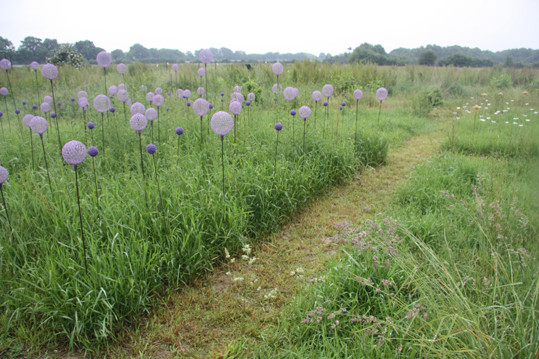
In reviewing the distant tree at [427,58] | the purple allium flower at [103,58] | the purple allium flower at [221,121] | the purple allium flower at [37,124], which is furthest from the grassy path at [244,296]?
the distant tree at [427,58]

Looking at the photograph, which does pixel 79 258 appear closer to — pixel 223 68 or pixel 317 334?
pixel 317 334

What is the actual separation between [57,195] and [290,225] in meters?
1.88

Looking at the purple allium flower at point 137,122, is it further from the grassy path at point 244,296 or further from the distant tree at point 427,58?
the distant tree at point 427,58

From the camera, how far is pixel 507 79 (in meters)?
9.52

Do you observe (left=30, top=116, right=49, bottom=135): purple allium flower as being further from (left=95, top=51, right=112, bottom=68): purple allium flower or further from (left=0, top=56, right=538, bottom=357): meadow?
(left=95, top=51, right=112, bottom=68): purple allium flower

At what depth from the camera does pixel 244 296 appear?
78.2 inches

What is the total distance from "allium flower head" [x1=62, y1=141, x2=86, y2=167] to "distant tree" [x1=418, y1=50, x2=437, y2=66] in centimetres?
1449

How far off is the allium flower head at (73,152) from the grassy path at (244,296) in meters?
0.97

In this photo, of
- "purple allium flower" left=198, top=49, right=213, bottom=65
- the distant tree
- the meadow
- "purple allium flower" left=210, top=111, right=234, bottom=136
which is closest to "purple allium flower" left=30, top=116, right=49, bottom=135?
the meadow

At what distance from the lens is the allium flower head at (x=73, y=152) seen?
5.59 ft

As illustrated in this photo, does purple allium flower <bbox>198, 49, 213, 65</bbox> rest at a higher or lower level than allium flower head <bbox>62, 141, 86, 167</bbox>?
higher

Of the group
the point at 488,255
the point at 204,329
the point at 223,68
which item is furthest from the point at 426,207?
the point at 223,68

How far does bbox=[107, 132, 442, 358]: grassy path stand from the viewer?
5.87ft

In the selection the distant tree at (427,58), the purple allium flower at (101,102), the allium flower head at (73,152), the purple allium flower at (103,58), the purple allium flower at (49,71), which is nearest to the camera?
the allium flower head at (73,152)
